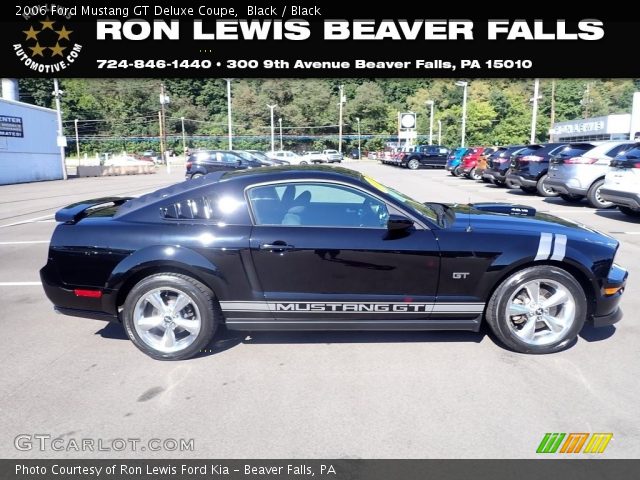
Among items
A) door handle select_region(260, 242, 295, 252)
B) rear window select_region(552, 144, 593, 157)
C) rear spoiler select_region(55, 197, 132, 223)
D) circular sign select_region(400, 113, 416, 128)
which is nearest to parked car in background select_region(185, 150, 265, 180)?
rear window select_region(552, 144, 593, 157)

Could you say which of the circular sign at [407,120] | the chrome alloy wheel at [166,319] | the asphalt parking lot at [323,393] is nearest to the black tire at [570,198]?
the asphalt parking lot at [323,393]

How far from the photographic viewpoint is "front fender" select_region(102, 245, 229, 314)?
3682 mm

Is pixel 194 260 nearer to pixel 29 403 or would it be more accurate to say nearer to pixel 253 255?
pixel 253 255

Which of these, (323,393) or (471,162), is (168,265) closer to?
(323,393)

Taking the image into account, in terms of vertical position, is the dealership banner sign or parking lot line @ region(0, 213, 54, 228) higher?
the dealership banner sign

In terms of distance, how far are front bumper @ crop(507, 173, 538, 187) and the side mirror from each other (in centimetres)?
1213

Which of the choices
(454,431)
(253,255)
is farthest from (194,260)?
(454,431)

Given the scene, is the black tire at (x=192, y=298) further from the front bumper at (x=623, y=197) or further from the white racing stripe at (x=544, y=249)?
the front bumper at (x=623, y=197)

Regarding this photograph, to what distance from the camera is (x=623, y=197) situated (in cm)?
933

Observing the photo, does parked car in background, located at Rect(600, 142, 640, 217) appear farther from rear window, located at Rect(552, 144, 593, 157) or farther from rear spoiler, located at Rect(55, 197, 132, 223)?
rear spoiler, located at Rect(55, 197, 132, 223)

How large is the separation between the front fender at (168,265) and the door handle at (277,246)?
398 mm

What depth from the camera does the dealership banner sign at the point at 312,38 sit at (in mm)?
15805

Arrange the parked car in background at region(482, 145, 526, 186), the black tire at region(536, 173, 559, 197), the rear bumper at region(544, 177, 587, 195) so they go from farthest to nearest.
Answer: the parked car in background at region(482, 145, 526, 186), the black tire at region(536, 173, 559, 197), the rear bumper at region(544, 177, 587, 195)

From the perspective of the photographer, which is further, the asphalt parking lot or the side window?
the side window
